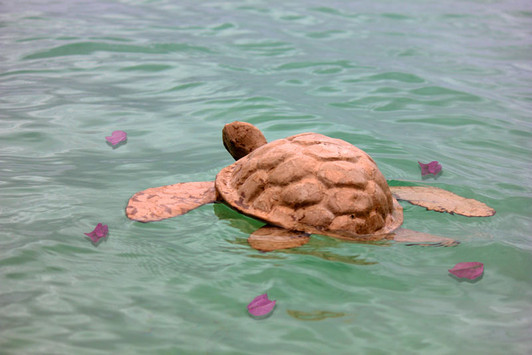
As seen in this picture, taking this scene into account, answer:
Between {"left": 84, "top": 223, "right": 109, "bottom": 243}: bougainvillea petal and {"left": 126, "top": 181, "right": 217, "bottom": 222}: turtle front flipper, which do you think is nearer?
{"left": 84, "top": 223, "right": 109, "bottom": 243}: bougainvillea petal

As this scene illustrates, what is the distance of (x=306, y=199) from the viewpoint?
3834 millimetres

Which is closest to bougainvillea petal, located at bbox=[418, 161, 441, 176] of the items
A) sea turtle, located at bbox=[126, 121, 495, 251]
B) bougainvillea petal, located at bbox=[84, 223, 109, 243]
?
sea turtle, located at bbox=[126, 121, 495, 251]

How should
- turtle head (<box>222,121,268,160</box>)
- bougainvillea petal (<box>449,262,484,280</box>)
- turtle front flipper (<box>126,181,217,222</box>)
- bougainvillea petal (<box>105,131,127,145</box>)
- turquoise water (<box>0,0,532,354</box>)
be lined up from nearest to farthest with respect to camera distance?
turquoise water (<box>0,0,532,354</box>)
bougainvillea petal (<box>449,262,484,280</box>)
turtle front flipper (<box>126,181,217,222</box>)
turtle head (<box>222,121,268,160</box>)
bougainvillea petal (<box>105,131,127,145</box>)

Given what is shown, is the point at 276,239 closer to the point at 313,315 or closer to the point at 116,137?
the point at 313,315

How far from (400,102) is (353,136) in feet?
5.56

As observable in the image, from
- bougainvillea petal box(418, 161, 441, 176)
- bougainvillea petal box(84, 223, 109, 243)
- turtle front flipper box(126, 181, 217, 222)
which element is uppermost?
turtle front flipper box(126, 181, 217, 222)

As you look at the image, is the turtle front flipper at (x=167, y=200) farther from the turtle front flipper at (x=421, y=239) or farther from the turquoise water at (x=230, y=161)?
→ the turtle front flipper at (x=421, y=239)

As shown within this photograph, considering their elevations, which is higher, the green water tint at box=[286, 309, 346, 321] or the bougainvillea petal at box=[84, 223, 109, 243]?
the bougainvillea petal at box=[84, 223, 109, 243]

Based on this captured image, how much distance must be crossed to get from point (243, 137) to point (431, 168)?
195 centimetres

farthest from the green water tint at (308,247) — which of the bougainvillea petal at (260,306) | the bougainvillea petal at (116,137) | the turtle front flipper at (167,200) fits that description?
the bougainvillea petal at (116,137)

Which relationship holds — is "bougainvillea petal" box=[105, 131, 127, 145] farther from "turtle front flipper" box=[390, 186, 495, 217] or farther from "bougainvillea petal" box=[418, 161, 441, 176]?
"bougainvillea petal" box=[418, 161, 441, 176]

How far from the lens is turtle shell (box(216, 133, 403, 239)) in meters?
3.81

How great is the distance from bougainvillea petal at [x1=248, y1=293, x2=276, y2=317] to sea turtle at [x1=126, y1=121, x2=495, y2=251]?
499 millimetres

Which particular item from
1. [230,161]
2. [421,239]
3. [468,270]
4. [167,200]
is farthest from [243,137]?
[468,270]
